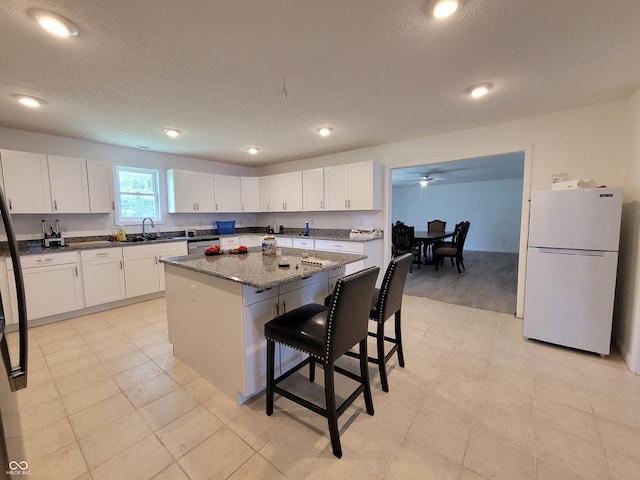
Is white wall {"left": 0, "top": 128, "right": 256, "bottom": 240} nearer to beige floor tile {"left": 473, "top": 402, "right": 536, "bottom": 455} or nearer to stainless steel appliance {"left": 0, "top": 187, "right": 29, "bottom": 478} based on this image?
stainless steel appliance {"left": 0, "top": 187, "right": 29, "bottom": 478}

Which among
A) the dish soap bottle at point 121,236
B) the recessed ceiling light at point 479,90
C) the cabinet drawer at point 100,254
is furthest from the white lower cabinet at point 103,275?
the recessed ceiling light at point 479,90

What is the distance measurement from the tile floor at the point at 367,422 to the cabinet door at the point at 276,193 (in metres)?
3.42

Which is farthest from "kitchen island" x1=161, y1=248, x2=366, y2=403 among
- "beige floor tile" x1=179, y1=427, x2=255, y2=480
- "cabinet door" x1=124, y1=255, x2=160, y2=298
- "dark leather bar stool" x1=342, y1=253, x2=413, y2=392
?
"cabinet door" x1=124, y1=255, x2=160, y2=298

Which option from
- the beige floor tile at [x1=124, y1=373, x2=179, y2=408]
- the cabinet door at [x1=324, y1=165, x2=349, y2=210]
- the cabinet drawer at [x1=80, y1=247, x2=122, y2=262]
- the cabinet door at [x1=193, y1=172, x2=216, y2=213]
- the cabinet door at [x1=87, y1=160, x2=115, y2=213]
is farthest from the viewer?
the cabinet door at [x1=193, y1=172, x2=216, y2=213]

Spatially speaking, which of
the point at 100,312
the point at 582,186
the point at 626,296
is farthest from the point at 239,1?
the point at 100,312

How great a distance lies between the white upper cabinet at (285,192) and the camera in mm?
5199

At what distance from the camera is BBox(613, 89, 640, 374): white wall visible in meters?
2.26

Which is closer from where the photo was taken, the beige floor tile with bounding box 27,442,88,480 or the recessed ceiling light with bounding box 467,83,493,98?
the beige floor tile with bounding box 27,442,88,480

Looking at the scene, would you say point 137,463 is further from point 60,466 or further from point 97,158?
point 97,158

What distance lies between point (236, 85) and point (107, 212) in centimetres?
306

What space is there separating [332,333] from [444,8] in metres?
1.83

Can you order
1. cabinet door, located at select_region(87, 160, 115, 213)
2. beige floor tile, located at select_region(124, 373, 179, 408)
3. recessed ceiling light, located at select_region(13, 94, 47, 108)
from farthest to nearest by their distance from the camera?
1. cabinet door, located at select_region(87, 160, 115, 213)
2. recessed ceiling light, located at select_region(13, 94, 47, 108)
3. beige floor tile, located at select_region(124, 373, 179, 408)

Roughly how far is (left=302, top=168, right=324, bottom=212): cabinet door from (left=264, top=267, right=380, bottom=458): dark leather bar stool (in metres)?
3.22

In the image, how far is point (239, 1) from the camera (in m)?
1.42
